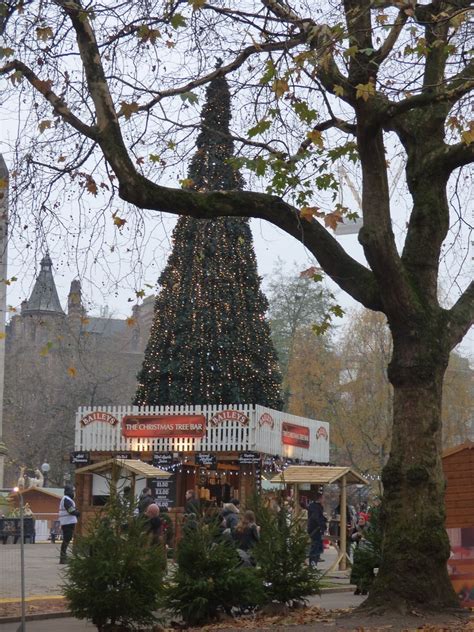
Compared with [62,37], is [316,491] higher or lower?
lower

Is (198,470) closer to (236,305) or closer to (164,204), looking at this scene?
(236,305)

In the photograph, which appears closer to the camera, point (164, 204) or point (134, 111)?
point (164, 204)

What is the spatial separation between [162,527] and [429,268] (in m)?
11.0

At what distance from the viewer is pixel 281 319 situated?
66.8 m

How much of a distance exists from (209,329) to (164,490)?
23.3ft

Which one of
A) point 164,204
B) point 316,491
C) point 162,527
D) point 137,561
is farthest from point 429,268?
point 316,491

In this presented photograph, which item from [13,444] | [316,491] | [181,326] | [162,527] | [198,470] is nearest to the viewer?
[162,527]

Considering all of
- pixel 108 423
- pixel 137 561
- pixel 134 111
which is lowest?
pixel 137 561

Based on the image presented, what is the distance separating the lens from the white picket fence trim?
34062 millimetres

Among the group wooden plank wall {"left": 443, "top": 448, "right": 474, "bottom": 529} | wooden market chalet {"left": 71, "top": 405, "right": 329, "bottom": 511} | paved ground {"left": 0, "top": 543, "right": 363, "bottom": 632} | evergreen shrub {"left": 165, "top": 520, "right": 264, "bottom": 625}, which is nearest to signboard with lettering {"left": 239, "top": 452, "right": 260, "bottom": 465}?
wooden market chalet {"left": 71, "top": 405, "right": 329, "bottom": 511}

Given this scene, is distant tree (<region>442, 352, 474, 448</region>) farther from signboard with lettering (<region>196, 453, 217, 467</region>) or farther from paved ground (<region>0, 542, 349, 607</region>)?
paved ground (<region>0, 542, 349, 607</region>)

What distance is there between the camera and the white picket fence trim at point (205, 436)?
3406 centimetres

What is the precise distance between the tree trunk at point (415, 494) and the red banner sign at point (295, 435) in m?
22.7

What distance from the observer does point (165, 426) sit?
35156 millimetres
